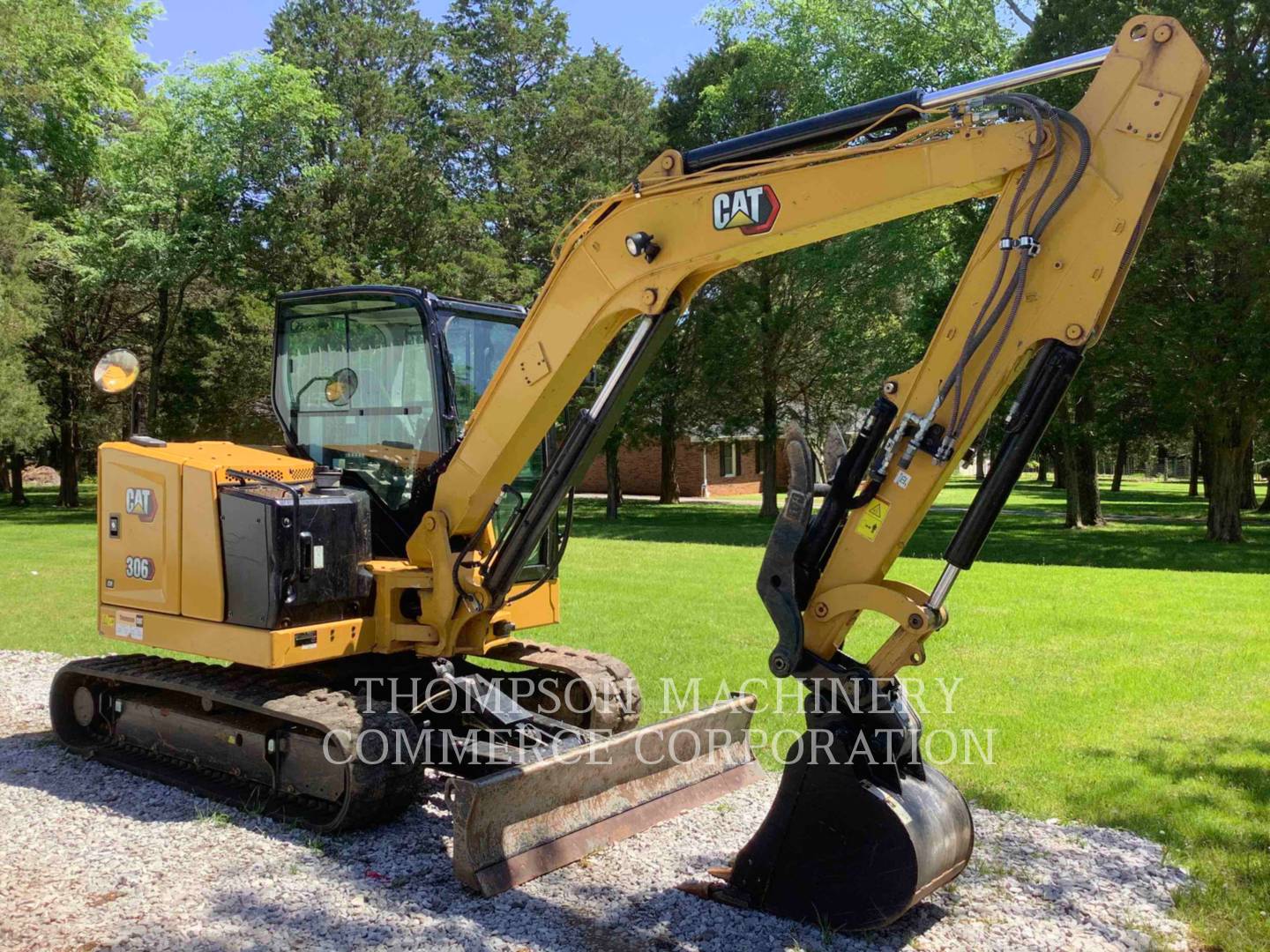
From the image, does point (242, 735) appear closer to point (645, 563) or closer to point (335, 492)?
point (335, 492)

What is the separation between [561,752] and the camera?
530 centimetres

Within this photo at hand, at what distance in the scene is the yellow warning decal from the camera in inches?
171

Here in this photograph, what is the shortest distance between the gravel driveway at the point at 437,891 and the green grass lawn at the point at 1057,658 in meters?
0.45

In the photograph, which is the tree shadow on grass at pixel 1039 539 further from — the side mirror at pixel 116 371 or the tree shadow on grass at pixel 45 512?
the side mirror at pixel 116 371

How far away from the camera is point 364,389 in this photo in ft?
21.5

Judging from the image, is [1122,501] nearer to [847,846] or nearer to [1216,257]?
[1216,257]

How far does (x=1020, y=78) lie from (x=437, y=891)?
13.6 feet

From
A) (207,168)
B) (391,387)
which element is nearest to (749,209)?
(391,387)

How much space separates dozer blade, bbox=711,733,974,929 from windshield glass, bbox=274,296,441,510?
9.52ft

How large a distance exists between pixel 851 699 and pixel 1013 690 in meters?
4.83

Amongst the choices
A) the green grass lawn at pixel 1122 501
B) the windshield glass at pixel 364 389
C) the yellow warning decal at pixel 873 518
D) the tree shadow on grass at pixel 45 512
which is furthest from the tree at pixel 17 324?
the yellow warning decal at pixel 873 518

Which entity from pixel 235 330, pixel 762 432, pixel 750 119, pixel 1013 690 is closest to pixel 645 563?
pixel 1013 690

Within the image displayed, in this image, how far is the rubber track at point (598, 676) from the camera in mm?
6660

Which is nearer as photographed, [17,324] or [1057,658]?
[1057,658]
